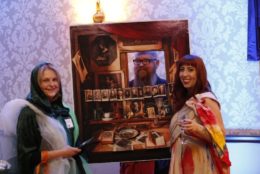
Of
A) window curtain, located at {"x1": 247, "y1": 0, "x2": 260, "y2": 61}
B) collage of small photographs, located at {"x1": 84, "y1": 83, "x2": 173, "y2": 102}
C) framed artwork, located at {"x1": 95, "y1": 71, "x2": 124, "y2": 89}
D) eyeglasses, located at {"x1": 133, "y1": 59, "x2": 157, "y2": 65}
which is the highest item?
window curtain, located at {"x1": 247, "y1": 0, "x2": 260, "y2": 61}

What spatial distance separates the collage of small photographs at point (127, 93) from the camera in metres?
2.49

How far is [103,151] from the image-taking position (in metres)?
2.47

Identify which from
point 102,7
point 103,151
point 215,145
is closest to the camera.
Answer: point 215,145

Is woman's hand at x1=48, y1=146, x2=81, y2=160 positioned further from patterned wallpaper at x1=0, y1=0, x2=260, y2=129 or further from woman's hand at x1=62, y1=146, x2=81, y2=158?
patterned wallpaper at x1=0, y1=0, x2=260, y2=129

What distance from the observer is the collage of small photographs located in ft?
8.18

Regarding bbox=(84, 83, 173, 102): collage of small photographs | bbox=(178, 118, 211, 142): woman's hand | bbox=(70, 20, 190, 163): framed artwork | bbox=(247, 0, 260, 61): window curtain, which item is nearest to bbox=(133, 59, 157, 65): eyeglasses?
bbox=(70, 20, 190, 163): framed artwork

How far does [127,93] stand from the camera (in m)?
2.50

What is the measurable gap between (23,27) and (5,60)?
0.31 meters

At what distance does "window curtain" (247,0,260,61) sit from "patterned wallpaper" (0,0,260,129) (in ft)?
0.20

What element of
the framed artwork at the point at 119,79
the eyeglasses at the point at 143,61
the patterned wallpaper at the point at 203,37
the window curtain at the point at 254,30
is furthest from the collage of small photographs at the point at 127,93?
the window curtain at the point at 254,30

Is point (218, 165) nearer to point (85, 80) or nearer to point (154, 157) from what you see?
point (154, 157)

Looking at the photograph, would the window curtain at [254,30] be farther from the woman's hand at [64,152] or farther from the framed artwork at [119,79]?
the woman's hand at [64,152]

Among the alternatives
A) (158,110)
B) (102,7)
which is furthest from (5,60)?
(158,110)

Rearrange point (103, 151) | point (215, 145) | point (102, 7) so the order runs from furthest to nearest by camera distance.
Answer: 1. point (102, 7)
2. point (103, 151)
3. point (215, 145)
